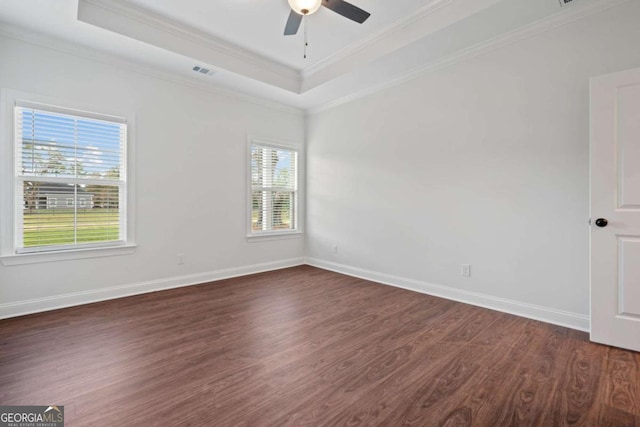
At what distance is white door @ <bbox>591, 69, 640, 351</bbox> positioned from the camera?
2.25 metres

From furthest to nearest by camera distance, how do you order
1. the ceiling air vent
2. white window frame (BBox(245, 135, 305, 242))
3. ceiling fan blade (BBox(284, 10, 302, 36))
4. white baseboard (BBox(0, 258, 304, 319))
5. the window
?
the window → white window frame (BBox(245, 135, 305, 242)) → the ceiling air vent → white baseboard (BBox(0, 258, 304, 319)) → ceiling fan blade (BBox(284, 10, 302, 36))

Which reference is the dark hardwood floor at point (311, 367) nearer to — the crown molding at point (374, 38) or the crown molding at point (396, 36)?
the crown molding at point (396, 36)

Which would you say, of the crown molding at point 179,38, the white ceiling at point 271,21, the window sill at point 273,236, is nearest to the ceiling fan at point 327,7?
the white ceiling at point 271,21

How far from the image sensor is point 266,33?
3352 millimetres

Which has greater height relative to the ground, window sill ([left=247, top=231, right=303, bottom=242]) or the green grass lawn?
the green grass lawn

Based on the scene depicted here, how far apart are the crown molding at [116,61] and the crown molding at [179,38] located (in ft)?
1.86

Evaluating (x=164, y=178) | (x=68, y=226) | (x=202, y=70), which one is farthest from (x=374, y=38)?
(x=68, y=226)

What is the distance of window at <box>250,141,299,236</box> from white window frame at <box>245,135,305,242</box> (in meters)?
0.02

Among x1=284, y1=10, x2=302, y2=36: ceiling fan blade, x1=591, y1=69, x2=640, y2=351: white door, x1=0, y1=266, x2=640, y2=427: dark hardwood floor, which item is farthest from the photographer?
x1=284, y1=10, x2=302, y2=36: ceiling fan blade

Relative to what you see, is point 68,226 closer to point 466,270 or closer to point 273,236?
point 273,236

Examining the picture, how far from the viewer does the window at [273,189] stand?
4840mm

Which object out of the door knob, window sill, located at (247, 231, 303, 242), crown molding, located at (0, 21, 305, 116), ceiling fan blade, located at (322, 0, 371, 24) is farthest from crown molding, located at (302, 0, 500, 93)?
window sill, located at (247, 231, 303, 242)

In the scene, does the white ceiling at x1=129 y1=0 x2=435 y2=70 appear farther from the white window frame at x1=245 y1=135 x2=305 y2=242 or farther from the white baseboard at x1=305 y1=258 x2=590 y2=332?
the white baseboard at x1=305 y1=258 x2=590 y2=332

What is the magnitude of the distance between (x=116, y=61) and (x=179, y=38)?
2.68 feet
